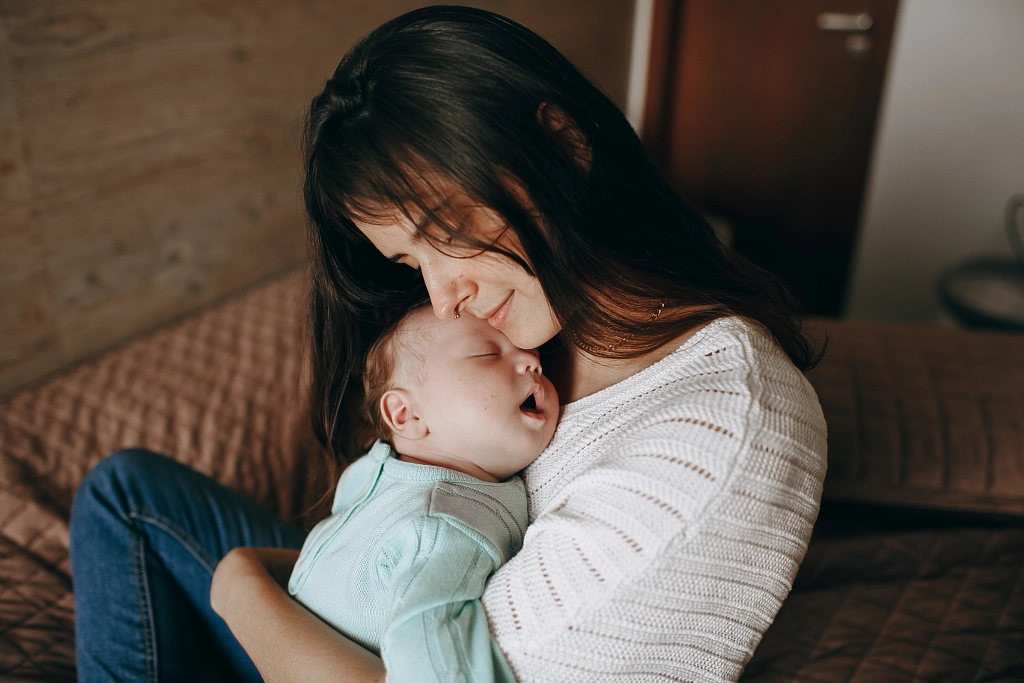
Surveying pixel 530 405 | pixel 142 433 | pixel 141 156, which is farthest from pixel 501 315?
pixel 141 156

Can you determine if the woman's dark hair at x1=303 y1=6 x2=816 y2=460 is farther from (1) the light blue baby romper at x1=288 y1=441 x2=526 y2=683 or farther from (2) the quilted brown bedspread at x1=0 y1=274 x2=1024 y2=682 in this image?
(2) the quilted brown bedspread at x1=0 y1=274 x2=1024 y2=682

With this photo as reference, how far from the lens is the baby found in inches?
32.7

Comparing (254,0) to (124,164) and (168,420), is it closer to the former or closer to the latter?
(124,164)

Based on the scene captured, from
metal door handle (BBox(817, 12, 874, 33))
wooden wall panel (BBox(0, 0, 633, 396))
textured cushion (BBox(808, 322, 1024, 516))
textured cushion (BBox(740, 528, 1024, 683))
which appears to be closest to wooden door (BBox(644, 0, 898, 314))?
metal door handle (BBox(817, 12, 874, 33))

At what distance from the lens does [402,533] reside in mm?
860

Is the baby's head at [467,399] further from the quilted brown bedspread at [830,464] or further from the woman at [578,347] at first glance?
the quilted brown bedspread at [830,464]

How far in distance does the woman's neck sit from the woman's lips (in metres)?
0.13

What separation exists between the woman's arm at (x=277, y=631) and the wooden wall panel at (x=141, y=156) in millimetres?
918

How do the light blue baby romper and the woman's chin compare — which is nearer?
the light blue baby romper

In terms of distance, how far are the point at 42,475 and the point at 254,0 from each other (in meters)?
1.23

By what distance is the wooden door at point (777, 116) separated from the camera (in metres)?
3.29

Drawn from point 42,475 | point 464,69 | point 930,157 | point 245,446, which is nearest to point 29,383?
point 42,475

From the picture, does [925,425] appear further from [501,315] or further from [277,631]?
[277,631]

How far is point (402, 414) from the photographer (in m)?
1.01
